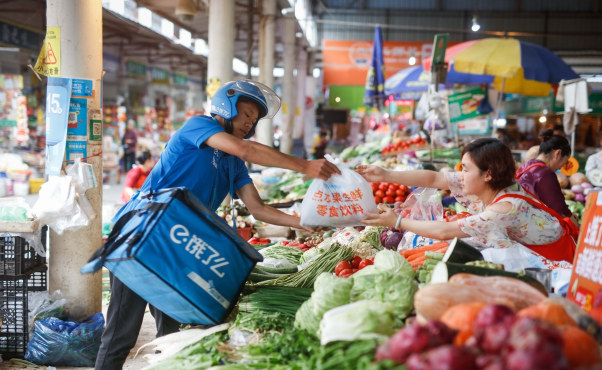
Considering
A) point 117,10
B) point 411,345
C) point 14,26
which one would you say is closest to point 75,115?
point 411,345

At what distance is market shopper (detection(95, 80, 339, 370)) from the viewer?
10.4 ft

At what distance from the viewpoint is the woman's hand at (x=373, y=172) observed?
3752mm

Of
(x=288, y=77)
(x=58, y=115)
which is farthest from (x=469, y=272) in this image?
(x=288, y=77)

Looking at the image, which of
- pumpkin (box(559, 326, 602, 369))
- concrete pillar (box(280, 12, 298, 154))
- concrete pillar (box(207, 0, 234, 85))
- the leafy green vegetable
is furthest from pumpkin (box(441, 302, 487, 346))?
concrete pillar (box(280, 12, 298, 154))

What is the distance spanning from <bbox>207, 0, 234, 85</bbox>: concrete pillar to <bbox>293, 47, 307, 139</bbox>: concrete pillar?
13876 mm

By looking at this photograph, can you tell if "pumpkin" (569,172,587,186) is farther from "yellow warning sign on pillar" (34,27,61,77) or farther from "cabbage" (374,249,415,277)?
"yellow warning sign on pillar" (34,27,61,77)

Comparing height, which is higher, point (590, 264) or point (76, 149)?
point (76, 149)

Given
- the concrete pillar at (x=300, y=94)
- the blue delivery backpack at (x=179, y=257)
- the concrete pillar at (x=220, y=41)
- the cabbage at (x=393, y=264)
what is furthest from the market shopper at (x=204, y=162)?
the concrete pillar at (x=300, y=94)

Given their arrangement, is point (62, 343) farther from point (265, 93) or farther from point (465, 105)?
point (465, 105)

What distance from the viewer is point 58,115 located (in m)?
4.45

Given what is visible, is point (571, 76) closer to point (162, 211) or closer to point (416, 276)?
point (416, 276)

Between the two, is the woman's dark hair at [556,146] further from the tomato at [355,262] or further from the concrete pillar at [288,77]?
the concrete pillar at [288,77]

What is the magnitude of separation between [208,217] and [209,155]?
2.14ft

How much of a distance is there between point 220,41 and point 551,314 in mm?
9230
